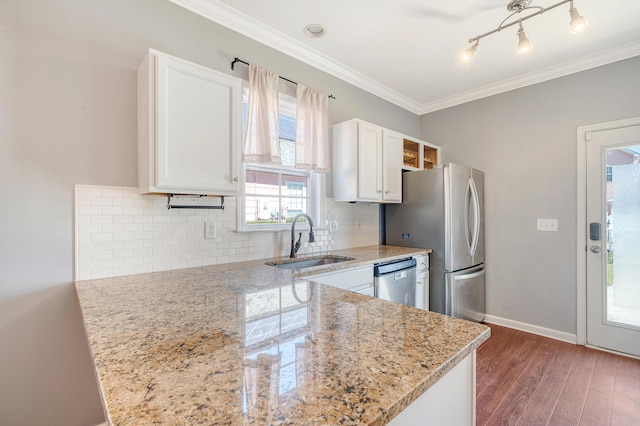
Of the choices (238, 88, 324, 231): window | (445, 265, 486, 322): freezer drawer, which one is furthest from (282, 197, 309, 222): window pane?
(445, 265, 486, 322): freezer drawer

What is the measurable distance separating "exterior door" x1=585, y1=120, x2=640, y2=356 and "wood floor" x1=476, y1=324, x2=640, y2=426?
0.79ft

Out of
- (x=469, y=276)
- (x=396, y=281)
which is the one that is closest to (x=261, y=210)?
(x=396, y=281)

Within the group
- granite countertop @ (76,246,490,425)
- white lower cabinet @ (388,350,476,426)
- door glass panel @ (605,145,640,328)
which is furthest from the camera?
door glass panel @ (605,145,640,328)

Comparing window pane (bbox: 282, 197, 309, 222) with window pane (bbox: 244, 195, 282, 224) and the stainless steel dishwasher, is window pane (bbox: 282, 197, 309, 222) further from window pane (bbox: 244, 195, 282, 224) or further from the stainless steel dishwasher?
the stainless steel dishwasher

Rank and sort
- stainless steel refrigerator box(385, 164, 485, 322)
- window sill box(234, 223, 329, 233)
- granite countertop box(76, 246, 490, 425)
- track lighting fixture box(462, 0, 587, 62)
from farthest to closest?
1. stainless steel refrigerator box(385, 164, 485, 322)
2. window sill box(234, 223, 329, 233)
3. track lighting fixture box(462, 0, 587, 62)
4. granite countertop box(76, 246, 490, 425)

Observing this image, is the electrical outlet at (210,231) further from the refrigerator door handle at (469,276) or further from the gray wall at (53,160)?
the refrigerator door handle at (469,276)

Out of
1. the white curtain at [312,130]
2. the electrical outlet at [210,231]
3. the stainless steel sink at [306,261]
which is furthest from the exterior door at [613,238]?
the electrical outlet at [210,231]

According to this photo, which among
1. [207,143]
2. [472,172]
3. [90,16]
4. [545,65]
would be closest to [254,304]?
[207,143]

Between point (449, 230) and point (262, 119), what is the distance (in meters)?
2.05

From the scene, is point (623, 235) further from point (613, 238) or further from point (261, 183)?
point (261, 183)

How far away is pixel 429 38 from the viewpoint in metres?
2.54

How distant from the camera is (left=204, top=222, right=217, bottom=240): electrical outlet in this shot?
2148 millimetres

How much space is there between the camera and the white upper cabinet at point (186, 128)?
167cm

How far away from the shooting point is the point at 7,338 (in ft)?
4.89
